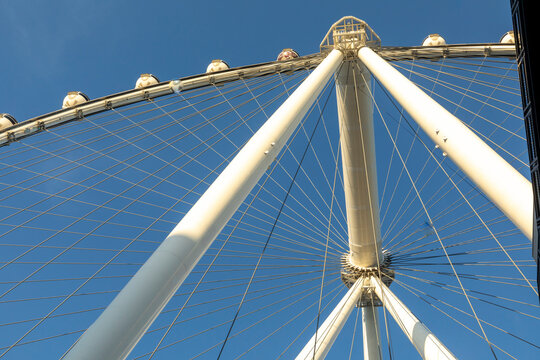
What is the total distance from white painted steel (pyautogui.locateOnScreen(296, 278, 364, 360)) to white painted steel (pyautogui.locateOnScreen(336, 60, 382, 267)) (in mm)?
2313

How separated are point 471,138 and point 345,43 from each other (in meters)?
8.40

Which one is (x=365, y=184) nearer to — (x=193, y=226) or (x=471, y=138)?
(x=471, y=138)

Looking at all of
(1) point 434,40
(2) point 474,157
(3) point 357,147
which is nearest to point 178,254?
(2) point 474,157

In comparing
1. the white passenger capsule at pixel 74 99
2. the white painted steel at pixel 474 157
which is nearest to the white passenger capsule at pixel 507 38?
the white painted steel at pixel 474 157

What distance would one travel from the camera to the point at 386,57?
15852mm

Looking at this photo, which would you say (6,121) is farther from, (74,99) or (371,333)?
(371,333)

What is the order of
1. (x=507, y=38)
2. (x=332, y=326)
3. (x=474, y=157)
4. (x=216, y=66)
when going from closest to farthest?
(x=474, y=157)
(x=332, y=326)
(x=216, y=66)
(x=507, y=38)

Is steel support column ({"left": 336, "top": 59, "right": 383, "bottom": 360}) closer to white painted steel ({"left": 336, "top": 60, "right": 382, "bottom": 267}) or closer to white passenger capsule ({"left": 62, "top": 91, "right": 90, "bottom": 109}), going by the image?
white painted steel ({"left": 336, "top": 60, "right": 382, "bottom": 267})

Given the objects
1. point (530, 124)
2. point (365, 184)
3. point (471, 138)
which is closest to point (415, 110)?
point (471, 138)

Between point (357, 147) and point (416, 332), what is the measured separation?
6104 millimetres

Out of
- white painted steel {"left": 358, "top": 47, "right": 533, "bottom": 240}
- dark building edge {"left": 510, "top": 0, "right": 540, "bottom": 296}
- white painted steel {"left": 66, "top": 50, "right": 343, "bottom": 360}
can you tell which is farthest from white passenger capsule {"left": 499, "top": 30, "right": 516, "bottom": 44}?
dark building edge {"left": 510, "top": 0, "right": 540, "bottom": 296}

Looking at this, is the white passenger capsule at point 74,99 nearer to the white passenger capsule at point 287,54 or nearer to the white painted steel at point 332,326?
the white passenger capsule at point 287,54

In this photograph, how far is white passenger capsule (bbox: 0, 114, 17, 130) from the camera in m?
12.8

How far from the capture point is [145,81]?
609 inches
